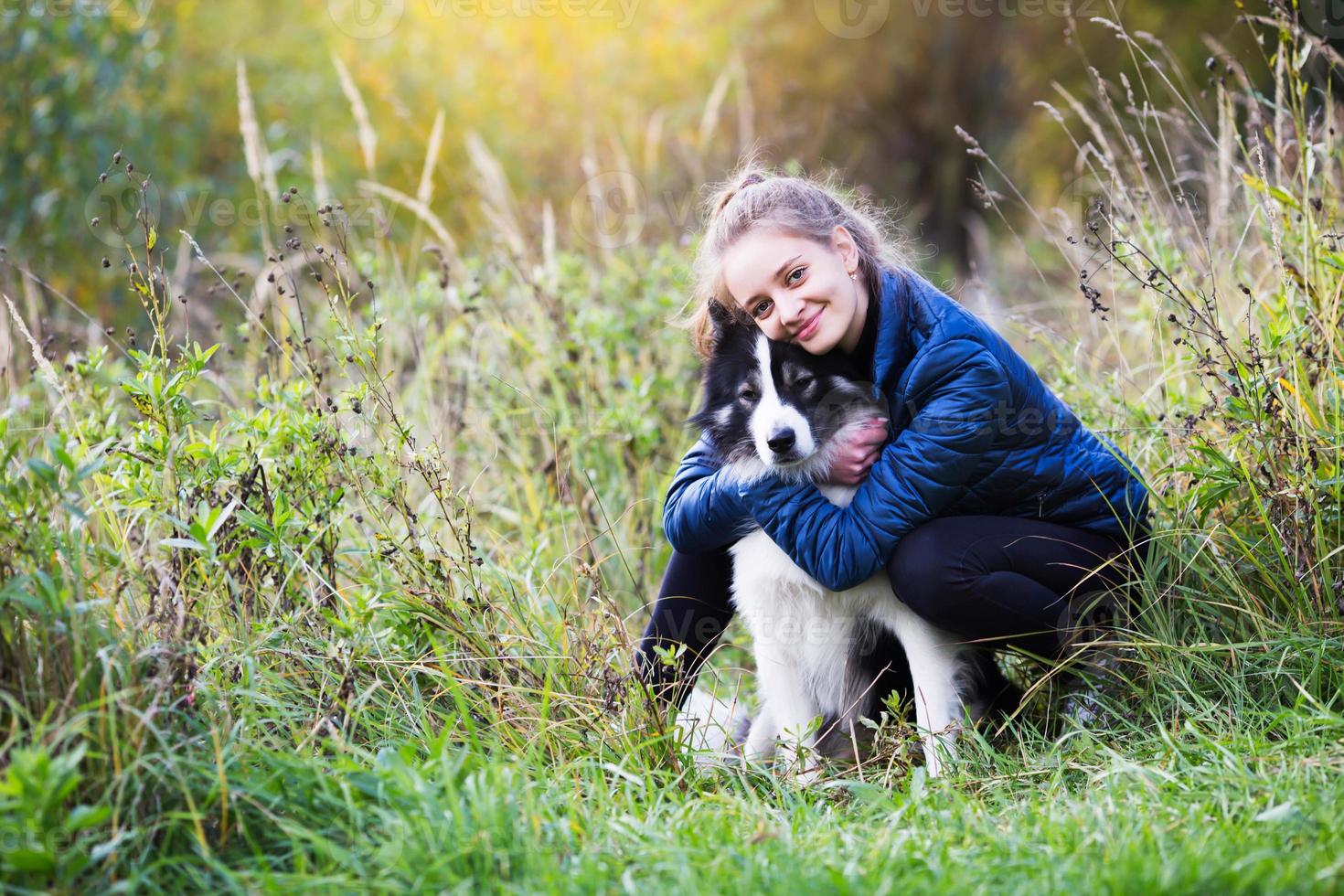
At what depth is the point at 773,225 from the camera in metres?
2.91

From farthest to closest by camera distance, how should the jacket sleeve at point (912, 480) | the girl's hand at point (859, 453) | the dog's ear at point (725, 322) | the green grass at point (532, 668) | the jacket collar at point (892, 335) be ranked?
the dog's ear at point (725, 322), the girl's hand at point (859, 453), the jacket collar at point (892, 335), the jacket sleeve at point (912, 480), the green grass at point (532, 668)

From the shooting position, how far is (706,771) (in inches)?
111

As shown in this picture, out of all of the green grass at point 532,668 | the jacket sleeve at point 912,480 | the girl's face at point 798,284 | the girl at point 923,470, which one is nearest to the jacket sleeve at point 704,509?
the girl at point 923,470

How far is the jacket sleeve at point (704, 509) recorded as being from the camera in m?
3.04

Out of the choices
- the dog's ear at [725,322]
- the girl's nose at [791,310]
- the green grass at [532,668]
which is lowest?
the green grass at [532,668]

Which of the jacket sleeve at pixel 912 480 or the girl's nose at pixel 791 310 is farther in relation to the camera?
the girl's nose at pixel 791 310

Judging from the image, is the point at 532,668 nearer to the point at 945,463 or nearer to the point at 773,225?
the point at 945,463

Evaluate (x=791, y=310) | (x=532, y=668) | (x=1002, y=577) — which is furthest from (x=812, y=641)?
(x=791, y=310)

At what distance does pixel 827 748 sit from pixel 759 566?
0.62m

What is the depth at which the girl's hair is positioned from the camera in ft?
9.62

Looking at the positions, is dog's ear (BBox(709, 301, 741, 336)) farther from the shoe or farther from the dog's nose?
the shoe

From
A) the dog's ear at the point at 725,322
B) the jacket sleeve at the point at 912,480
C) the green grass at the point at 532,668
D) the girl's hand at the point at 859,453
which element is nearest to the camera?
the green grass at the point at 532,668

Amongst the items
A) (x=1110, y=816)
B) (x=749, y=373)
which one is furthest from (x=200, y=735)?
(x=1110, y=816)

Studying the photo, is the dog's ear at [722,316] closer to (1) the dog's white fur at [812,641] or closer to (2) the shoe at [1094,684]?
(1) the dog's white fur at [812,641]
